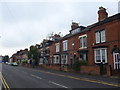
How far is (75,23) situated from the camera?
38969 millimetres

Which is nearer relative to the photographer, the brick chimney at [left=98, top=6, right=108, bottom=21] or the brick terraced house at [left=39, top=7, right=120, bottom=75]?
the brick terraced house at [left=39, top=7, right=120, bottom=75]

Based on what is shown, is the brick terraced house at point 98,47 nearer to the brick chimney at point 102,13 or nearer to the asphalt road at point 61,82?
the brick chimney at point 102,13

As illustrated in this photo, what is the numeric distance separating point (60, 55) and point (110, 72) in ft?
66.3

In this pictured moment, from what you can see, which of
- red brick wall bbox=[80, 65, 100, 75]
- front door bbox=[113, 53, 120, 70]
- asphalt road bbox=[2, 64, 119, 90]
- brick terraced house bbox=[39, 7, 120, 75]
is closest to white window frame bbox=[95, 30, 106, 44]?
brick terraced house bbox=[39, 7, 120, 75]

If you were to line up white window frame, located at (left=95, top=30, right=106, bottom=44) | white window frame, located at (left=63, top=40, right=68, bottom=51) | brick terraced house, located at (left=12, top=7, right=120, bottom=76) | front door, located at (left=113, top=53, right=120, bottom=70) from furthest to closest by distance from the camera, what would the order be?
white window frame, located at (left=63, top=40, right=68, bottom=51) → white window frame, located at (left=95, top=30, right=106, bottom=44) → brick terraced house, located at (left=12, top=7, right=120, bottom=76) → front door, located at (left=113, top=53, right=120, bottom=70)

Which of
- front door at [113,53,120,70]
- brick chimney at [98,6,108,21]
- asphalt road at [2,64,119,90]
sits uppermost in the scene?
brick chimney at [98,6,108,21]

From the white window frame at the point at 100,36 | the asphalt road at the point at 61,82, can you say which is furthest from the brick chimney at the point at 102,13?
the asphalt road at the point at 61,82

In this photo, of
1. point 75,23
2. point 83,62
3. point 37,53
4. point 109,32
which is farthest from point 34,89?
point 37,53

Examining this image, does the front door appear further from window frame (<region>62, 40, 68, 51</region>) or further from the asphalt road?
window frame (<region>62, 40, 68, 51</region>)

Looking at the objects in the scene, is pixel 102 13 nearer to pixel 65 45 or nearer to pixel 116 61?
pixel 116 61

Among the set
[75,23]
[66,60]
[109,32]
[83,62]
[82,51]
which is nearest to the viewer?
[109,32]

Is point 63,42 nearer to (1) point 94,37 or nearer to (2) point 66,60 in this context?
(2) point 66,60

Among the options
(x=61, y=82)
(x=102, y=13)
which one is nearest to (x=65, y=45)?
(x=102, y=13)

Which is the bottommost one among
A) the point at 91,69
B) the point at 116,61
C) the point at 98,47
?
the point at 91,69
